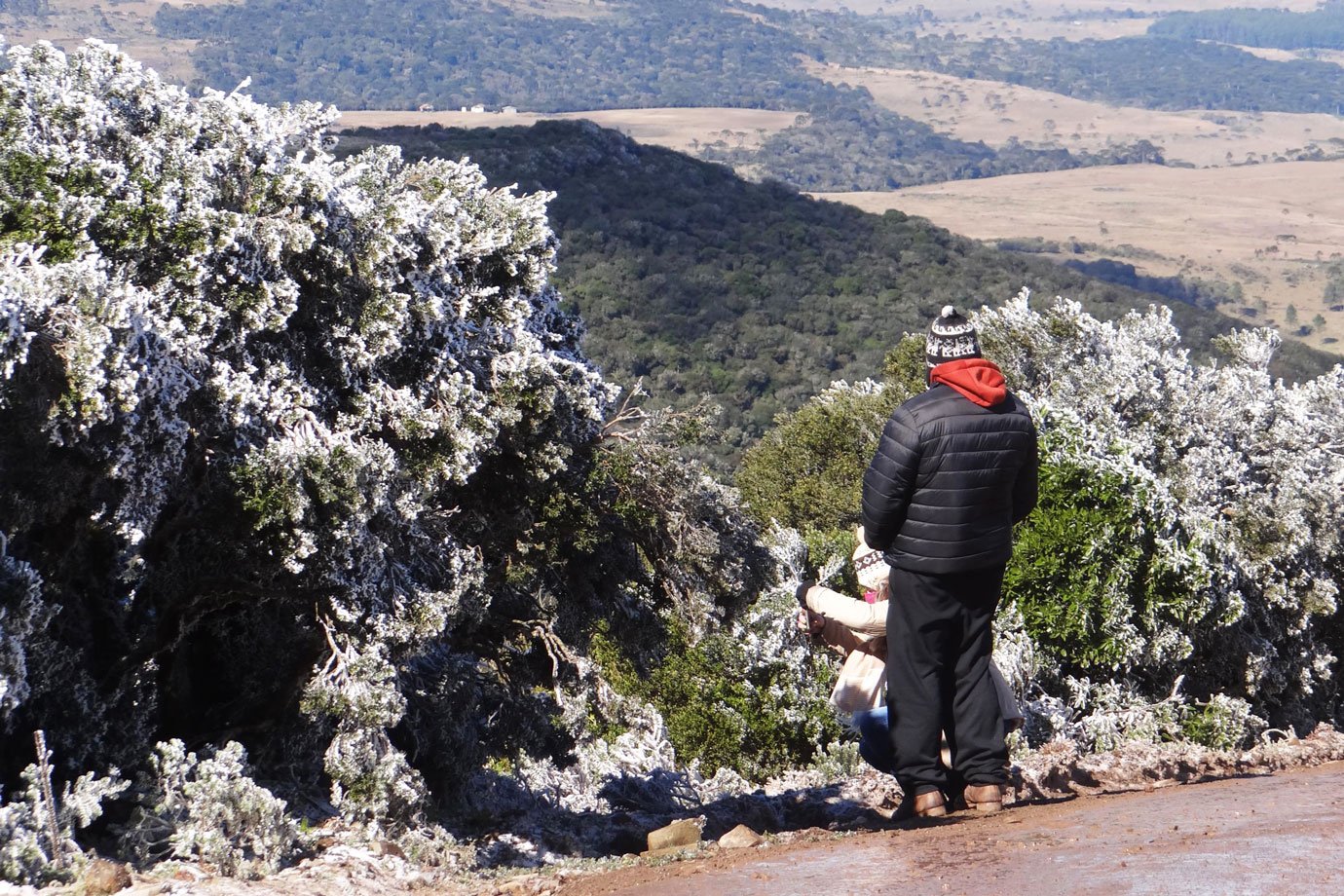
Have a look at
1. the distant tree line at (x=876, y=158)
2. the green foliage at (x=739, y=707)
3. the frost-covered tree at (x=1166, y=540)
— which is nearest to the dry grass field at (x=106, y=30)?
the distant tree line at (x=876, y=158)

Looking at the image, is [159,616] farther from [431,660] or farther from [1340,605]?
[1340,605]

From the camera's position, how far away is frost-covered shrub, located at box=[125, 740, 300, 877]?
410 cm

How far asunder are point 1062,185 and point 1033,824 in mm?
166732

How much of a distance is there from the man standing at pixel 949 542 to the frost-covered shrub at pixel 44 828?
2669 mm

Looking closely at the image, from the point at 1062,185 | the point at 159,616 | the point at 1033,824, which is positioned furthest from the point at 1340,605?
the point at 1062,185

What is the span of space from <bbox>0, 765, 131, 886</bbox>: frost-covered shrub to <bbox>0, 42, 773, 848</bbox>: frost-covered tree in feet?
1.01

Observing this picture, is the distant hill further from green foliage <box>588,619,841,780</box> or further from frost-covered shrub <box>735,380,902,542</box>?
green foliage <box>588,619,841,780</box>

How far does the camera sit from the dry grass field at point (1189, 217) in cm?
10962

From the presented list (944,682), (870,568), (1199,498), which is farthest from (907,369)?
(944,682)

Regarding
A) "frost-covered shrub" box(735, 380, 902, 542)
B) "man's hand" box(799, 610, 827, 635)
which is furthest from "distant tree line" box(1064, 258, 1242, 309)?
"man's hand" box(799, 610, 827, 635)

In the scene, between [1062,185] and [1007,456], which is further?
[1062,185]

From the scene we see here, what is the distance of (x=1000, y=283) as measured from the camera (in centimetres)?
6391

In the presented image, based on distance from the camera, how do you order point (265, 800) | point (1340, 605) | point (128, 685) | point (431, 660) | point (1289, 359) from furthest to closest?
1. point (1289, 359)
2. point (1340, 605)
3. point (431, 660)
4. point (128, 685)
5. point (265, 800)

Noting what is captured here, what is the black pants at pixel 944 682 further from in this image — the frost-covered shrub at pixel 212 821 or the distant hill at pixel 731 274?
the distant hill at pixel 731 274
